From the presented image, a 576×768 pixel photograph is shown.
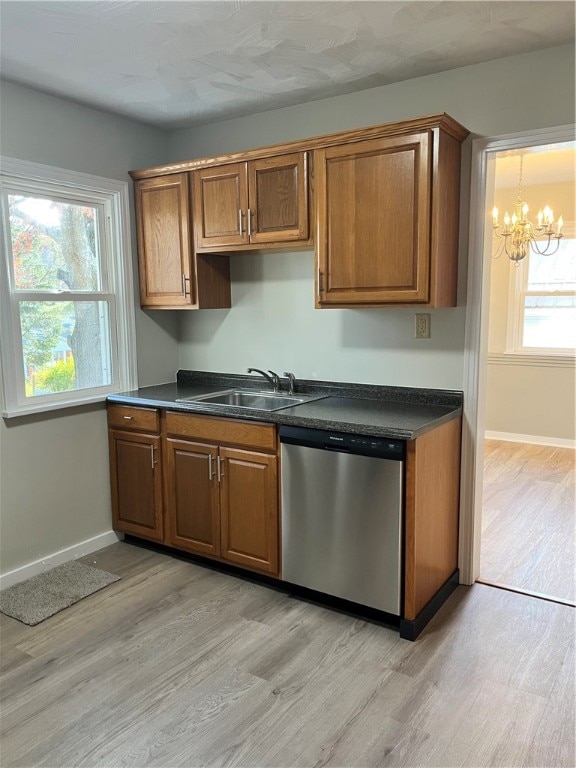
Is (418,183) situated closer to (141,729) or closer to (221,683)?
(221,683)

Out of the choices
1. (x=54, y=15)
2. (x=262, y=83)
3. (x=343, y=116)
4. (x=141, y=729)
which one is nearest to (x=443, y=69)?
(x=343, y=116)

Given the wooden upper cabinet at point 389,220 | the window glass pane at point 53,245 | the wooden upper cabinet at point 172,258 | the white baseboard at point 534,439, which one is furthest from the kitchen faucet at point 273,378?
the white baseboard at point 534,439

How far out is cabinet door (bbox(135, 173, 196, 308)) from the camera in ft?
10.9

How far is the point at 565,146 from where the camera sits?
8.54 feet

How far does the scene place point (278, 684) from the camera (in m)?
2.19

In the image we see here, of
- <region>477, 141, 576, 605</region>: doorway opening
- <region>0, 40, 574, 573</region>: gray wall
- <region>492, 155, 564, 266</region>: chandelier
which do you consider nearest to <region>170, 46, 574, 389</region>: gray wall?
<region>0, 40, 574, 573</region>: gray wall

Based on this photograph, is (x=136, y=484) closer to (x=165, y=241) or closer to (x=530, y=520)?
(x=165, y=241)

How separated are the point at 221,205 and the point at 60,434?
154 centimetres

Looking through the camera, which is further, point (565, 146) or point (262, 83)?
point (262, 83)

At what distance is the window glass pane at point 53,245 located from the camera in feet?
9.78

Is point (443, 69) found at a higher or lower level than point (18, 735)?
higher

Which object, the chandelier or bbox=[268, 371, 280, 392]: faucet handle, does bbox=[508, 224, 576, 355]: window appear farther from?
bbox=[268, 371, 280, 392]: faucet handle

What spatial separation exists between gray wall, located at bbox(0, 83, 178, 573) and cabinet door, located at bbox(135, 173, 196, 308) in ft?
0.69

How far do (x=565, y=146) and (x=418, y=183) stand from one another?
2.36 ft
